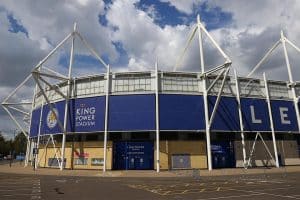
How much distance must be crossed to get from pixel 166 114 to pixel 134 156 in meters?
9.78

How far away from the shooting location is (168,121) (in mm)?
51688

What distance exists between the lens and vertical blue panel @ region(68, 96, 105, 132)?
53.7m

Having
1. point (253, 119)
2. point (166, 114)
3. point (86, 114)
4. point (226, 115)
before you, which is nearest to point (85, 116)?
point (86, 114)

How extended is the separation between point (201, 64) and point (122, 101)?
55.2ft

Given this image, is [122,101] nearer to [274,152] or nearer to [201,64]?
[201,64]

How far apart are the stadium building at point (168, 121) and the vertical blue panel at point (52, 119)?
0.71 feet

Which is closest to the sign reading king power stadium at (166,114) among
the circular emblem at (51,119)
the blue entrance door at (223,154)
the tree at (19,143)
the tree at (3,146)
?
the circular emblem at (51,119)

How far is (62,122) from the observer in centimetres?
5806

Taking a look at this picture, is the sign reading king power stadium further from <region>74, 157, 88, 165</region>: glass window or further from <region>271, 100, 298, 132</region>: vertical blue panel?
<region>74, 157, 88, 165</region>: glass window

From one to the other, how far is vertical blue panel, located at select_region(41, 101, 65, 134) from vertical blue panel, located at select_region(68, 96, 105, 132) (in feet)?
7.92

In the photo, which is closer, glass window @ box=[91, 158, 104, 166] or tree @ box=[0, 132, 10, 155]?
glass window @ box=[91, 158, 104, 166]

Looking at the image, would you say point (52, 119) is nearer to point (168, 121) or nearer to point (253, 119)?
point (168, 121)

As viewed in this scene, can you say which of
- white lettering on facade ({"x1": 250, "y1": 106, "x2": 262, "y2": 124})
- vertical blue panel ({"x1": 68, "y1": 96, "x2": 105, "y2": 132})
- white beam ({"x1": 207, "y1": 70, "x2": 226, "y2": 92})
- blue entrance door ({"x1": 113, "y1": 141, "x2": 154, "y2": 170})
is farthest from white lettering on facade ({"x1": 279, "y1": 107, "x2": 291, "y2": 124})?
vertical blue panel ({"x1": 68, "y1": 96, "x2": 105, "y2": 132})

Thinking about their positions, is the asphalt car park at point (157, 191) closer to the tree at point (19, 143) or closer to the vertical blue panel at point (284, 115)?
the vertical blue panel at point (284, 115)
